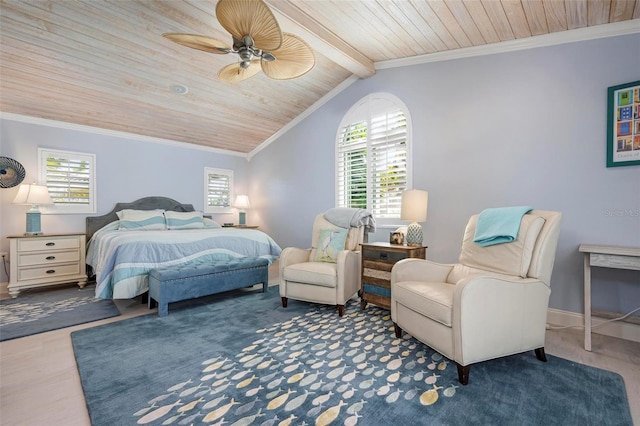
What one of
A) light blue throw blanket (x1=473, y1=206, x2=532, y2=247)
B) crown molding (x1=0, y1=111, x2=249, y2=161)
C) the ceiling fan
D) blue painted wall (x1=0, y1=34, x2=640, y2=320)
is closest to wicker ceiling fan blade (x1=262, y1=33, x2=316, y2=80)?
the ceiling fan

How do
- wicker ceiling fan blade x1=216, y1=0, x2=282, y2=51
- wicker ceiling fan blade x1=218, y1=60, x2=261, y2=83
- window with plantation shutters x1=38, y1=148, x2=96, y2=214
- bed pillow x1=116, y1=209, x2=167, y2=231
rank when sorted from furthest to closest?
bed pillow x1=116, y1=209, x2=167, y2=231 → window with plantation shutters x1=38, y1=148, x2=96, y2=214 → wicker ceiling fan blade x1=218, y1=60, x2=261, y2=83 → wicker ceiling fan blade x1=216, y1=0, x2=282, y2=51

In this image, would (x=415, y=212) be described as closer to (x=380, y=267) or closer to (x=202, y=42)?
(x=380, y=267)

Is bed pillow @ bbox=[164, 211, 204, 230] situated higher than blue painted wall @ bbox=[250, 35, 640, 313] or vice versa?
blue painted wall @ bbox=[250, 35, 640, 313]

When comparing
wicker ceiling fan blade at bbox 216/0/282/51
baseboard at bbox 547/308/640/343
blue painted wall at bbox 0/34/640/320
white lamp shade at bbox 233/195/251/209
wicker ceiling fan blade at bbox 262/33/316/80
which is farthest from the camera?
white lamp shade at bbox 233/195/251/209

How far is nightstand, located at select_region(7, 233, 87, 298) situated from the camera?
3.61m

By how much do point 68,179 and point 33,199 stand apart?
598 mm

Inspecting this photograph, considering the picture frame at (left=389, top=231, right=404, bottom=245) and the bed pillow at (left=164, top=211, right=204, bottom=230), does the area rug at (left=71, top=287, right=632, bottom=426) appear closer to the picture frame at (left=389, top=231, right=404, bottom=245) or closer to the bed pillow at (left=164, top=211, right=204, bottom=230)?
the picture frame at (left=389, top=231, right=404, bottom=245)

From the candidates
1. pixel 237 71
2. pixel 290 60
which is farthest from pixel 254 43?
pixel 237 71

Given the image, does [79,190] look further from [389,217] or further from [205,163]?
[389,217]

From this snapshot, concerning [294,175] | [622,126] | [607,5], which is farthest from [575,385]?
[294,175]

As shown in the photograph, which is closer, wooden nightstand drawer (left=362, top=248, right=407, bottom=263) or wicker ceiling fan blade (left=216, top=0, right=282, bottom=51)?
wicker ceiling fan blade (left=216, top=0, right=282, bottom=51)

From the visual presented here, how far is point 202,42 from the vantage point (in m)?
2.29

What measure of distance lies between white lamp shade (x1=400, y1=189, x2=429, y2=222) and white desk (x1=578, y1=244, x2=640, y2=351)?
127cm

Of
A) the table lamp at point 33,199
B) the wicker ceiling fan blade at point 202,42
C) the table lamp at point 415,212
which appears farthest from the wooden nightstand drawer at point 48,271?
the table lamp at point 415,212
